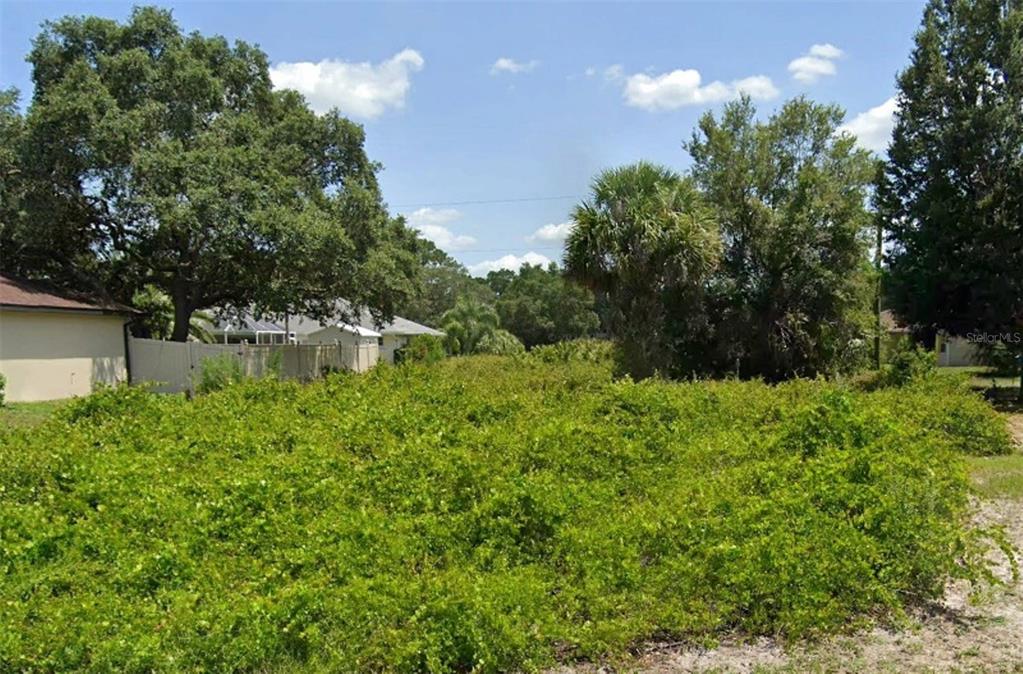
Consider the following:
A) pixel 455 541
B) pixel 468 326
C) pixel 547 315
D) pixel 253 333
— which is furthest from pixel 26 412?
pixel 547 315

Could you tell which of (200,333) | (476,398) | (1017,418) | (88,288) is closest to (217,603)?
(476,398)

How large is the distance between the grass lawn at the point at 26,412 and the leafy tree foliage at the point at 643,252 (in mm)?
10529

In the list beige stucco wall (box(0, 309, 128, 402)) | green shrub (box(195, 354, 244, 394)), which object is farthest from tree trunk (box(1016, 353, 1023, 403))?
beige stucco wall (box(0, 309, 128, 402))

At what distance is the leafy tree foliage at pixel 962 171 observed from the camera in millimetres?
16156

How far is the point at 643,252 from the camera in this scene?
49.5 feet

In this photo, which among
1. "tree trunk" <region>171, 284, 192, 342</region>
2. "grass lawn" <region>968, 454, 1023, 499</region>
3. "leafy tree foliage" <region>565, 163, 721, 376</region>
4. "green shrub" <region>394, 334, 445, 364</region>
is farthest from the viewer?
"green shrub" <region>394, 334, 445, 364</region>

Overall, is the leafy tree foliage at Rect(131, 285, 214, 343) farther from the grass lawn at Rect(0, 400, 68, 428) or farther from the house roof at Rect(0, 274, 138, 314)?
the grass lawn at Rect(0, 400, 68, 428)

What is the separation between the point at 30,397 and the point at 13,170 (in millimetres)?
5617

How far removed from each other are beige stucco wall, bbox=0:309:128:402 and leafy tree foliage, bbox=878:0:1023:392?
19363 millimetres

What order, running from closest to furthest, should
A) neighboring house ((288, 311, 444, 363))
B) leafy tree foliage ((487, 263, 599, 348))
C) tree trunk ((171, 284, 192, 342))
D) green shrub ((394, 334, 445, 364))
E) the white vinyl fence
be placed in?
the white vinyl fence
tree trunk ((171, 284, 192, 342))
green shrub ((394, 334, 445, 364))
neighboring house ((288, 311, 444, 363))
leafy tree foliage ((487, 263, 599, 348))

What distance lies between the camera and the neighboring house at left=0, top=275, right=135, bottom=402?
16.2m

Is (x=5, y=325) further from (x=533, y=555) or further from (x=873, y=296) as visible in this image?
(x=873, y=296)

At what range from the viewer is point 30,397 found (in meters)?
16.5

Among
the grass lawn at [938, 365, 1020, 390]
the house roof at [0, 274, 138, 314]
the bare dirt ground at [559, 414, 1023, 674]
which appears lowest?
the bare dirt ground at [559, 414, 1023, 674]
